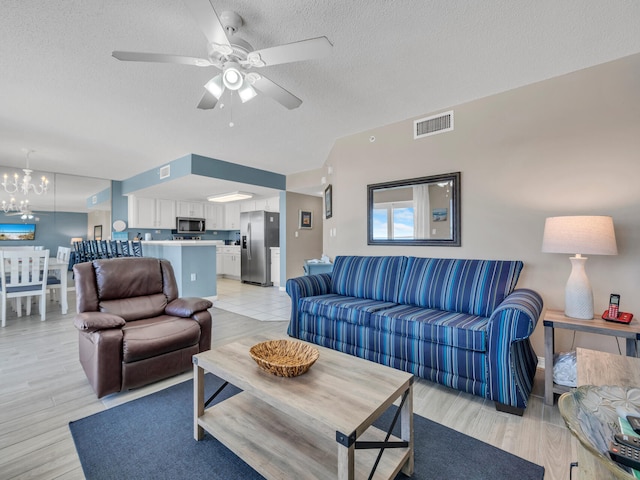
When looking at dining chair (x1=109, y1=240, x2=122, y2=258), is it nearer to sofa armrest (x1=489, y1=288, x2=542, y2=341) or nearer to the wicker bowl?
the wicker bowl

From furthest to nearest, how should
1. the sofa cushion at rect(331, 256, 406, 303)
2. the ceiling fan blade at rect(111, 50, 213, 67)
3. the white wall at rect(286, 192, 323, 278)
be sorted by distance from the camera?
the white wall at rect(286, 192, 323, 278)
the sofa cushion at rect(331, 256, 406, 303)
the ceiling fan blade at rect(111, 50, 213, 67)

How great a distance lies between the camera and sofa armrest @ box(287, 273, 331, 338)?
3049 mm

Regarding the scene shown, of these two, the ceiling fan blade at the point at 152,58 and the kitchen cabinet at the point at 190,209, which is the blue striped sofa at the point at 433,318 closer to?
the ceiling fan blade at the point at 152,58

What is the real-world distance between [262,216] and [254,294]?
186cm

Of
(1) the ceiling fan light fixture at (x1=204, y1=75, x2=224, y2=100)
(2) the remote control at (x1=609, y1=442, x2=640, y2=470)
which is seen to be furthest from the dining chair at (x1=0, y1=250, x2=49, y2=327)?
(2) the remote control at (x1=609, y1=442, x2=640, y2=470)

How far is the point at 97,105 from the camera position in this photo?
293cm

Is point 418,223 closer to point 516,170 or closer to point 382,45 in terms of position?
point 516,170

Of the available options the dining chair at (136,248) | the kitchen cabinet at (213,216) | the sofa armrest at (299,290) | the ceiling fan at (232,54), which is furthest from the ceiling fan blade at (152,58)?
the kitchen cabinet at (213,216)

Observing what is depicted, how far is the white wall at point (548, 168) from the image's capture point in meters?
2.20

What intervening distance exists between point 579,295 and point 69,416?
338cm

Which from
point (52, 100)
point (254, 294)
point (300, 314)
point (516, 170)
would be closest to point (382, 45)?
point (516, 170)

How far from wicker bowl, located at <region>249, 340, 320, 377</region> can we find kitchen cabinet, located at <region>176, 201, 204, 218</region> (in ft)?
21.5

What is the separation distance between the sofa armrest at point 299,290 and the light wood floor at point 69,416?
1.07 m

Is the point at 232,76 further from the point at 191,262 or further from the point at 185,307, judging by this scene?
the point at 191,262
